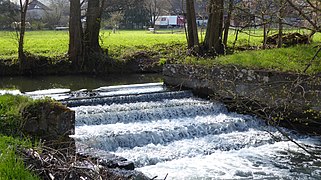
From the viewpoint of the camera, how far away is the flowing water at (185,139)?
8.12 meters

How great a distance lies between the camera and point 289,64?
39.2 ft

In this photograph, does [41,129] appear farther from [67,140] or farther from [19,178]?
[19,178]

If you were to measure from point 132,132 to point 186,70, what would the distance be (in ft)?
17.8

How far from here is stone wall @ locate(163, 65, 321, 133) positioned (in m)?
10.2

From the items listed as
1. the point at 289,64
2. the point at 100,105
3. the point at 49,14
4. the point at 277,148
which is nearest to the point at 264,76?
the point at 289,64

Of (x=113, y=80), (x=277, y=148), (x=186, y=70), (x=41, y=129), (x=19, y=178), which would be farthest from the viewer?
(x=113, y=80)

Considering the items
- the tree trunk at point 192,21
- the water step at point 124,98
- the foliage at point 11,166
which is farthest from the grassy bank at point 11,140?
the tree trunk at point 192,21

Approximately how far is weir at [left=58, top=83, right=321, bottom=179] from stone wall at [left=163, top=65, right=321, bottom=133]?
17.8 inches

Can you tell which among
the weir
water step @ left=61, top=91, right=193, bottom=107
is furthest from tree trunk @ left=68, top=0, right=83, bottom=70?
water step @ left=61, top=91, right=193, bottom=107

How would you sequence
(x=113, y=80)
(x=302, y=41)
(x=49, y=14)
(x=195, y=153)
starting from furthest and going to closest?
(x=49, y=14), (x=302, y=41), (x=113, y=80), (x=195, y=153)

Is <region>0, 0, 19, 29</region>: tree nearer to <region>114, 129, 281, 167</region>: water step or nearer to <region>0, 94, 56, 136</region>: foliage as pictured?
<region>114, 129, 281, 167</region>: water step

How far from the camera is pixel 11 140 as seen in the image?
5355 mm

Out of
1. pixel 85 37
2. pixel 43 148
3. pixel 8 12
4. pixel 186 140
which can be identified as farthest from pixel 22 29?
pixel 43 148

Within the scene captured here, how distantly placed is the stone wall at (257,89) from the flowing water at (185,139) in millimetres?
445
